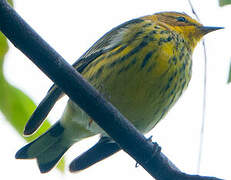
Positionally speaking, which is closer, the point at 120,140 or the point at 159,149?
the point at 120,140

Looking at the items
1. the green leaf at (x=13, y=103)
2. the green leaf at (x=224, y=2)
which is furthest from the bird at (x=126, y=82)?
the green leaf at (x=224, y=2)

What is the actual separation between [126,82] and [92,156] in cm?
91

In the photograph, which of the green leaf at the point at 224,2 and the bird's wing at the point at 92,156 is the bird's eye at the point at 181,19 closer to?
the bird's wing at the point at 92,156

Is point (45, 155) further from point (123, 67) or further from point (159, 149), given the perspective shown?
point (159, 149)

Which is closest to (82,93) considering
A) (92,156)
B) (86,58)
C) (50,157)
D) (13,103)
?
(13,103)

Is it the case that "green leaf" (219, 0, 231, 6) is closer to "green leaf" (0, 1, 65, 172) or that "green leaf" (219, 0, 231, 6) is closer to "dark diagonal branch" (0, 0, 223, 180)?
"dark diagonal branch" (0, 0, 223, 180)

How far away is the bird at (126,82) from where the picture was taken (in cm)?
395

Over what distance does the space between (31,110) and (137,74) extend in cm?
160

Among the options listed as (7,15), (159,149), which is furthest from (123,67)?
(7,15)

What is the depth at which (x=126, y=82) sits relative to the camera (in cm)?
393

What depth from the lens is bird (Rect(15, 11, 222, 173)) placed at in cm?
395

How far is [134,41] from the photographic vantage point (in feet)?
13.8

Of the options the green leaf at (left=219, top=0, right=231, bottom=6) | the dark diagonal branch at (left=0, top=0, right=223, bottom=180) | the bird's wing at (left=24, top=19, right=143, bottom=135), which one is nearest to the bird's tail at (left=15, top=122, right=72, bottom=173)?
the bird's wing at (left=24, top=19, right=143, bottom=135)

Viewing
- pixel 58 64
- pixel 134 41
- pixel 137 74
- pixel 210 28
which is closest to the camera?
pixel 58 64
